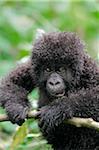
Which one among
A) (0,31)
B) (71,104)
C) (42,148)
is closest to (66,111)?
(71,104)

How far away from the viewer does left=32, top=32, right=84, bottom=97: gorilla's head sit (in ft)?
19.3

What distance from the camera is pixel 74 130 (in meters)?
6.08

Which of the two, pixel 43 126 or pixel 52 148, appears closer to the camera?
pixel 43 126

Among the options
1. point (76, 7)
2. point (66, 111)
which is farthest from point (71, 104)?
point (76, 7)

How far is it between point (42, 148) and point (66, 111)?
47.0 inches

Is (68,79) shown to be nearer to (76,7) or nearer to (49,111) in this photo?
(49,111)

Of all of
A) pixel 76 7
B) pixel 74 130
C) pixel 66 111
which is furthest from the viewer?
pixel 76 7

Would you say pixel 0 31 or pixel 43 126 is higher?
pixel 0 31

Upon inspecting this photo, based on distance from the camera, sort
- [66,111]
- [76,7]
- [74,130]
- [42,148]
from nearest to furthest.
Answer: [66,111] < [74,130] < [42,148] < [76,7]

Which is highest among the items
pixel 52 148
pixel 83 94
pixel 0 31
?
pixel 0 31

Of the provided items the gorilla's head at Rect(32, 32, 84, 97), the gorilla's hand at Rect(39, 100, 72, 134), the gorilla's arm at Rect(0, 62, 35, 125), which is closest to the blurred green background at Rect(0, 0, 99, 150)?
the gorilla's arm at Rect(0, 62, 35, 125)

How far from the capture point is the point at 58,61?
5.92m

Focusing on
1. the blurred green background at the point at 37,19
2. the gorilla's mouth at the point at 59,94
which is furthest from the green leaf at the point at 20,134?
the blurred green background at the point at 37,19

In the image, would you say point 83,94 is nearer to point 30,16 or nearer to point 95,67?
point 95,67
